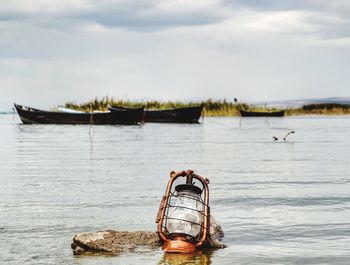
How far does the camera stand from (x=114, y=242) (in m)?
10.8

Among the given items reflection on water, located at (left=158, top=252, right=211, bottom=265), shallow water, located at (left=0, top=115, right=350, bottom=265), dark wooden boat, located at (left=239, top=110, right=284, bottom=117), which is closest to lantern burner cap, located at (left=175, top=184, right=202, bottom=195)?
shallow water, located at (left=0, top=115, right=350, bottom=265)

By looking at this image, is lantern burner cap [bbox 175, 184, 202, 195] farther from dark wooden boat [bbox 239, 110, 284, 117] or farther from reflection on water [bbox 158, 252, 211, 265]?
dark wooden boat [bbox 239, 110, 284, 117]

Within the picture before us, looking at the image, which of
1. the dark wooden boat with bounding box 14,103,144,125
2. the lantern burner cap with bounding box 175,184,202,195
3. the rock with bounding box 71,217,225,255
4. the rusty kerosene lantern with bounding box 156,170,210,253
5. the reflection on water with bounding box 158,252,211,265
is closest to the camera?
the reflection on water with bounding box 158,252,211,265

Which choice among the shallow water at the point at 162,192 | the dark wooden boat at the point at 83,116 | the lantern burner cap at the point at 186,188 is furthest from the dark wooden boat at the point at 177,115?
the lantern burner cap at the point at 186,188

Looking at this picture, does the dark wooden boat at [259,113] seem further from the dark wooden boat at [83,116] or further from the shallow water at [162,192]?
the shallow water at [162,192]

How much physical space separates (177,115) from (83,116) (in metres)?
11.3

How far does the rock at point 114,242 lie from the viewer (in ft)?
34.7

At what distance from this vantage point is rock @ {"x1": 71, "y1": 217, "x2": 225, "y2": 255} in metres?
10.6

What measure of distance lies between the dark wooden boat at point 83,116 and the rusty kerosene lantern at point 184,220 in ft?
179

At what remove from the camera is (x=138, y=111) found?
6906 centimetres

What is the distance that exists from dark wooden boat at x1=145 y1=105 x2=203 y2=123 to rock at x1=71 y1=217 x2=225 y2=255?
205 ft

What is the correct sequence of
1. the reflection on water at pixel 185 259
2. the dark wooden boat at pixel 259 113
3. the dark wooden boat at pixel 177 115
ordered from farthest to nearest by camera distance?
the dark wooden boat at pixel 259 113 → the dark wooden boat at pixel 177 115 → the reflection on water at pixel 185 259

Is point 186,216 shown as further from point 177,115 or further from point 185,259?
point 177,115

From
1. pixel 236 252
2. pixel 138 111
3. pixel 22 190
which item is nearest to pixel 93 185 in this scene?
pixel 22 190
